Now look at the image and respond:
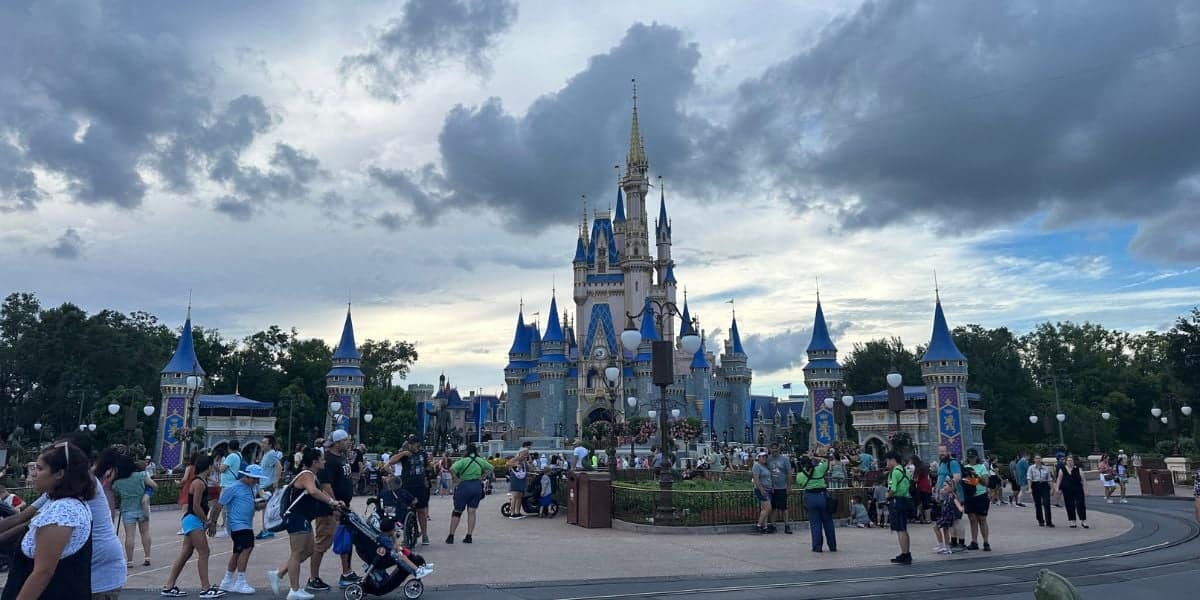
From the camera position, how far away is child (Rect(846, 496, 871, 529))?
50.9 feet

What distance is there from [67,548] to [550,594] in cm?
537

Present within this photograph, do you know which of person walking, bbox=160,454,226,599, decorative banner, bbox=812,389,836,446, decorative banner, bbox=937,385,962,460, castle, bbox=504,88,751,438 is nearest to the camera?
person walking, bbox=160,454,226,599

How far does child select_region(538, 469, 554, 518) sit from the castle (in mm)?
45439

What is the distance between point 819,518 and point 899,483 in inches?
67.8

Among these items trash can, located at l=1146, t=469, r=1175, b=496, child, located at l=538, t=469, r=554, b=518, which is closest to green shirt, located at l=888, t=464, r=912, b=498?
child, located at l=538, t=469, r=554, b=518

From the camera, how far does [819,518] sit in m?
11.7

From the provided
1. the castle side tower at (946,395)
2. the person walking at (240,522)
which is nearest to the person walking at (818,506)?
the person walking at (240,522)

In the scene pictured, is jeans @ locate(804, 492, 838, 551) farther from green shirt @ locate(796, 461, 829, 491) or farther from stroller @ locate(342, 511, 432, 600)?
stroller @ locate(342, 511, 432, 600)

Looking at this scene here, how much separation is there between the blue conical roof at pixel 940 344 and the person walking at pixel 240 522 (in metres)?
46.4

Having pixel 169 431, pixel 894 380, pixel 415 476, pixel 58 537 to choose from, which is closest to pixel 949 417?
pixel 894 380

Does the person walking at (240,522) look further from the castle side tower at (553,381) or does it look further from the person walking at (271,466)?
the castle side tower at (553,381)

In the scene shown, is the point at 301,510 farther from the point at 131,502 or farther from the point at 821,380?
the point at 821,380

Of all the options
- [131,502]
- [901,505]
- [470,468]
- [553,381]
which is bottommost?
[901,505]

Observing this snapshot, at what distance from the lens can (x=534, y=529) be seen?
14.8 meters
